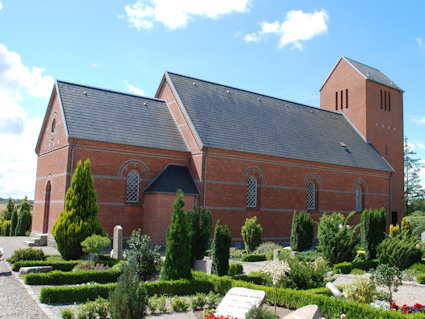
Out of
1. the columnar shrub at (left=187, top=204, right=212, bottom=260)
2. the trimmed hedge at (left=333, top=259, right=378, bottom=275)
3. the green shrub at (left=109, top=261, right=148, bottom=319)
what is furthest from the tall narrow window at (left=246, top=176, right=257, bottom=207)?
the green shrub at (left=109, top=261, right=148, bottom=319)

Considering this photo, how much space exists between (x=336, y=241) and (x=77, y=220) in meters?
11.0

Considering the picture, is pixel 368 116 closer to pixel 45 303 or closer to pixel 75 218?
pixel 75 218

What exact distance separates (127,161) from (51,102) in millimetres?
7072

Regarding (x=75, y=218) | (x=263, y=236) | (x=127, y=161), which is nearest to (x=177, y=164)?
(x=127, y=161)

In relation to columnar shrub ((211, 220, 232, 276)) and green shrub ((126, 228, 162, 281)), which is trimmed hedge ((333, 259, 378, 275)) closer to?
columnar shrub ((211, 220, 232, 276))

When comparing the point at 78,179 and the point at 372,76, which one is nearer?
the point at 78,179

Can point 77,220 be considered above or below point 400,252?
above

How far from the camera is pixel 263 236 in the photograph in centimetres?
2550

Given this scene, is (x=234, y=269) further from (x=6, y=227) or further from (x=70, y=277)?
(x=6, y=227)

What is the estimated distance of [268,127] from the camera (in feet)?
91.7

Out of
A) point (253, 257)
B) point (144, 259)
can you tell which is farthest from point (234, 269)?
point (253, 257)

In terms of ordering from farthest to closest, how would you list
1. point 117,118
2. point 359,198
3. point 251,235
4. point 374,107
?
point 374,107 → point 359,198 → point 117,118 → point 251,235

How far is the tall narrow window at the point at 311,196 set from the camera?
28.5 meters

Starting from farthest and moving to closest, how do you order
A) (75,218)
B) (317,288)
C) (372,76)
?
1. (372,76)
2. (75,218)
3. (317,288)
